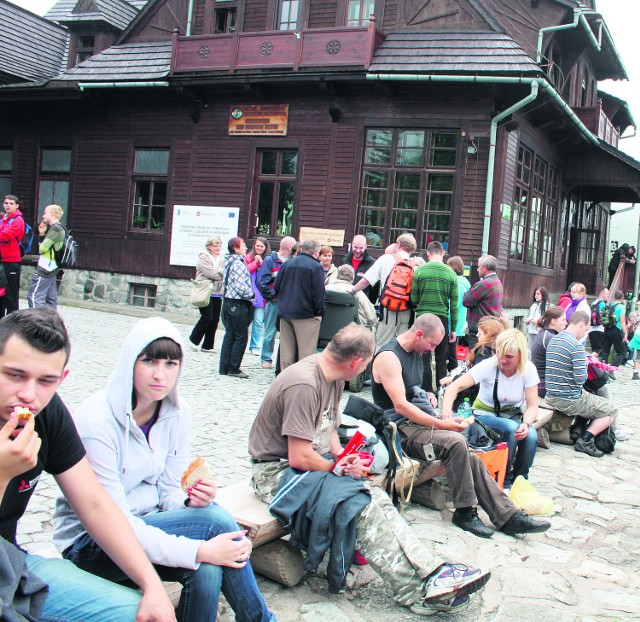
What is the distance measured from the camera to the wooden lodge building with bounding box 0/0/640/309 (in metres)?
14.9

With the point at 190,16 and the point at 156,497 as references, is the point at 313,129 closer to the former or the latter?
the point at 190,16

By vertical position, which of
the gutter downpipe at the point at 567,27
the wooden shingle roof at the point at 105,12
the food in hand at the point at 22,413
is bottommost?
the food in hand at the point at 22,413

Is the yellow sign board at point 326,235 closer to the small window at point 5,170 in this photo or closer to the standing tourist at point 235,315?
the standing tourist at point 235,315

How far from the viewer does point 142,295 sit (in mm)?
18188

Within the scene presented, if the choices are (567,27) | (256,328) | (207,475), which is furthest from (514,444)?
(567,27)

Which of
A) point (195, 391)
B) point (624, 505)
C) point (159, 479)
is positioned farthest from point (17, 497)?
point (195, 391)

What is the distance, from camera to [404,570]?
3.61m

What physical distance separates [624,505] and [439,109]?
10557 millimetres

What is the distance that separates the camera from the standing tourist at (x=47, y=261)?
9.64 meters

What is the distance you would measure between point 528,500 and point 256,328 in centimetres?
663

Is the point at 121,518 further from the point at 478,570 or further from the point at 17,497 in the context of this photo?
the point at 478,570

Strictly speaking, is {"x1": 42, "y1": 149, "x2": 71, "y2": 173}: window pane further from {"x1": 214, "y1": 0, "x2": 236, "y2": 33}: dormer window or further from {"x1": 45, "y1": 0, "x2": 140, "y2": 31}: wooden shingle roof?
{"x1": 214, "y1": 0, "x2": 236, "y2": 33}: dormer window

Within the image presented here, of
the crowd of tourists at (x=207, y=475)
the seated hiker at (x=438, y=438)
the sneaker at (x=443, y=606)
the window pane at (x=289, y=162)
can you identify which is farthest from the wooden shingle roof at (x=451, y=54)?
the sneaker at (x=443, y=606)

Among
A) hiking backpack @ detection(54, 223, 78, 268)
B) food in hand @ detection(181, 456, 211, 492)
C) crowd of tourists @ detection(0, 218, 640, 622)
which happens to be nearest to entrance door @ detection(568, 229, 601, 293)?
hiking backpack @ detection(54, 223, 78, 268)
